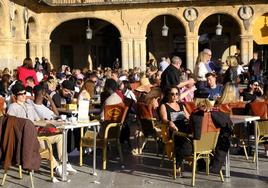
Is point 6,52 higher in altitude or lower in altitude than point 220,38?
lower

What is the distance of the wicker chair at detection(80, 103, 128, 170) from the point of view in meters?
8.20

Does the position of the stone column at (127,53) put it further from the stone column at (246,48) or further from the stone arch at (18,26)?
Answer: the stone arch at (18,26)

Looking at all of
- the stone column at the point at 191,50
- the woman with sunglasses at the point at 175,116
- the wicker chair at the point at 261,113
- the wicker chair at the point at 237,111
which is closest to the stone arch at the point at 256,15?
the stone column at the point at 191,50

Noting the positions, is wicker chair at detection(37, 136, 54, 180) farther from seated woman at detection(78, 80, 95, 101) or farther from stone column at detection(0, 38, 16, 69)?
stone column at detection(0, 38, 16, 69)

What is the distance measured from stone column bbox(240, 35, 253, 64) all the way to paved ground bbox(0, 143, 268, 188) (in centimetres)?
1561

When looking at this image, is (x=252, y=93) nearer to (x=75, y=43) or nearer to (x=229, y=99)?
(x=229, y=99)

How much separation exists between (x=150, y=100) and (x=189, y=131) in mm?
2197

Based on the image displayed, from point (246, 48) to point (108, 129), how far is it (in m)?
16.9

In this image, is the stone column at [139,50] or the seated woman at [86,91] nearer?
the seated woman at [86,91]

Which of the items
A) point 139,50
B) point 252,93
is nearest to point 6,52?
point 139,50

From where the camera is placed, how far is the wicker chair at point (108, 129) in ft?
26.9

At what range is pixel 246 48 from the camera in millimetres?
23984

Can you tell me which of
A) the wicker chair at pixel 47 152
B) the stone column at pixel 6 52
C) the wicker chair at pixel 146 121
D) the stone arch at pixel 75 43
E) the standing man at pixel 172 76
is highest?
the stone arch at pixel 75 43

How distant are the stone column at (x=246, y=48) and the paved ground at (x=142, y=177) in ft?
51.2
